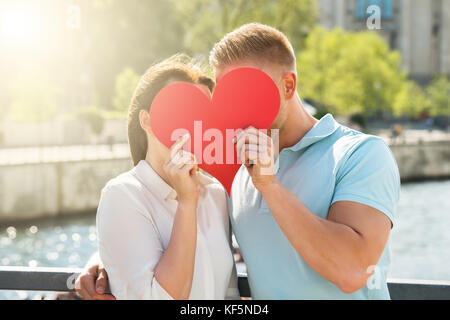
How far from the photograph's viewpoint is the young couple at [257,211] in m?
1.53

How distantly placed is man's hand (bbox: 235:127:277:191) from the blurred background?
22.9 ft

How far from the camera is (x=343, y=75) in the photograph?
1312 inches

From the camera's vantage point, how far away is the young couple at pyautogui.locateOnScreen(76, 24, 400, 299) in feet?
5.02

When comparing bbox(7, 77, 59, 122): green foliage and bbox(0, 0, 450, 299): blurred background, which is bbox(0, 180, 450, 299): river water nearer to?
bbox(0, 0, 450, 299): blurred background

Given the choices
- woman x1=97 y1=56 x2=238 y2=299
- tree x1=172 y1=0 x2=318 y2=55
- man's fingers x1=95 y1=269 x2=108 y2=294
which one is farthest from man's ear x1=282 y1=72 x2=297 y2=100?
tree x1=172 y1=0 x2=318 y2=55

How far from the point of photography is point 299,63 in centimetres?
3462

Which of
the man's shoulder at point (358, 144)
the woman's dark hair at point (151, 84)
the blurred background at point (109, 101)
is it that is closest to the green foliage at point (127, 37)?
the blurred background at point (109, 101)

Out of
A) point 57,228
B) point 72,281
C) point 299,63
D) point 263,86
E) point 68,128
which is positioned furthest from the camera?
point 299,63

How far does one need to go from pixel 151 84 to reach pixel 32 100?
77.3 ft

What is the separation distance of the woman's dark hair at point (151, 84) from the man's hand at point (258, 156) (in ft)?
1.35

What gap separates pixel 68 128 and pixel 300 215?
2696 centimetres

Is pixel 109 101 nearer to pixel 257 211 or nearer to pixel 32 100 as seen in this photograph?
pixel 32 100
